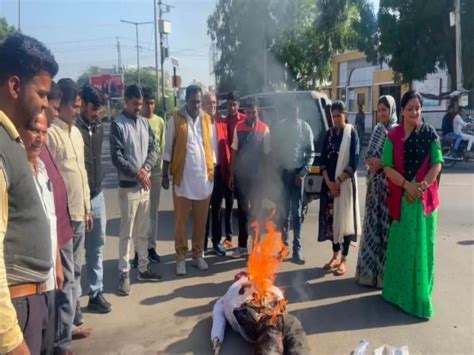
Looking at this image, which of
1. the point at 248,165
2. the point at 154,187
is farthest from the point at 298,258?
the point at 154,187

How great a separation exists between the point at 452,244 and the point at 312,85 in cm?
432

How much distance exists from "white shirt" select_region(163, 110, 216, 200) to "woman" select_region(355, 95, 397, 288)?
1.78 metres

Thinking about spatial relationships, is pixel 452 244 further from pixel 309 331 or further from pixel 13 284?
pixel 13 284

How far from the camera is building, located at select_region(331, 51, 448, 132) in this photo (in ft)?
80.6

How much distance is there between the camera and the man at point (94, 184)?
4.14 m

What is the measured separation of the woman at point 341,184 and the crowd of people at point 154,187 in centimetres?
2

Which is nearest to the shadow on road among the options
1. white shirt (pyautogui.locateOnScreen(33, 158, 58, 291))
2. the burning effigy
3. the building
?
the burning effigy

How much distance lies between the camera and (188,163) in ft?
17.0

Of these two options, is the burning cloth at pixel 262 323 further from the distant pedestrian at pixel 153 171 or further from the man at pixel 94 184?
the distant pedestrian at pixel 153 171

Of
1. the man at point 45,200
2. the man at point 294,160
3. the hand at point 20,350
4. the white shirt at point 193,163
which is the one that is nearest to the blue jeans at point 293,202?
the man at point 294,160

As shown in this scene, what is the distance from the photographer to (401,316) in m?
4.21

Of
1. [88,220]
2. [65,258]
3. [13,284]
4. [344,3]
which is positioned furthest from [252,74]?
[13,284]

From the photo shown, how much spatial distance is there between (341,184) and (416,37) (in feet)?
52.0

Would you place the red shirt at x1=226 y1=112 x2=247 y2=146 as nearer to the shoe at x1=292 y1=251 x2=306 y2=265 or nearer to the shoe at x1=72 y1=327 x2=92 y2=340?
the shoe at x1=292 y1=251 x2=306 y2=265
